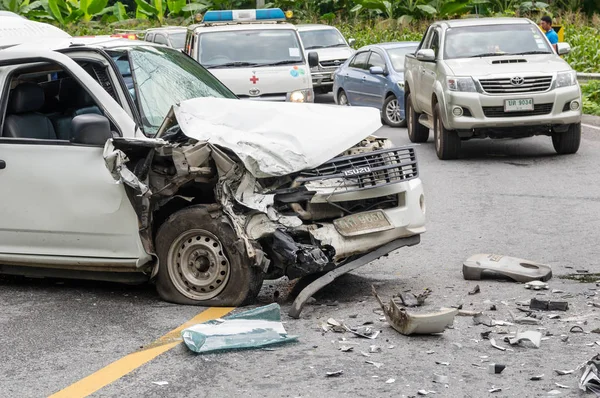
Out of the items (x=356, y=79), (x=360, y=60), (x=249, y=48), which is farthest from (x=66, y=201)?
(x=360, y=60)

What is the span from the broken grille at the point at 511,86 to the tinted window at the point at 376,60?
6.24m

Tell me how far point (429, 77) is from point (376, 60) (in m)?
5.13

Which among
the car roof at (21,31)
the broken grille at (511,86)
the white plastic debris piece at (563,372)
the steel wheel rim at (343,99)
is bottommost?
the steel wheel rim at (343,99)

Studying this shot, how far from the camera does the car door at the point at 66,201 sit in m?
7.57

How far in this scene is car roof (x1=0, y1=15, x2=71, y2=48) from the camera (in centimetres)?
973

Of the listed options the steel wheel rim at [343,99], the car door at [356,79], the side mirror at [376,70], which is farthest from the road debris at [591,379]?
the steel wheel rim at [343,99]

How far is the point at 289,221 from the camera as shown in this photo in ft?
23.9

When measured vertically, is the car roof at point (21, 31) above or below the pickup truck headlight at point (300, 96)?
above

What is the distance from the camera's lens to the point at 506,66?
15984 mm

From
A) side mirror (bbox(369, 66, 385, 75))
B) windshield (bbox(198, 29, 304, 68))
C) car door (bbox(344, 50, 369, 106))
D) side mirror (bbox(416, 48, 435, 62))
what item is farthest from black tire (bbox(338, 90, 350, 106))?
side mirror (bbox(416, 48, 435, 62))

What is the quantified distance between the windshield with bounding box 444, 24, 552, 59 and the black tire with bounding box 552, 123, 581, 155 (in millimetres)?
1320

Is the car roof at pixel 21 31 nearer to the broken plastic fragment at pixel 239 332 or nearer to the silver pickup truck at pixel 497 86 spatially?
the broken plastic fragment at pixel 239 332

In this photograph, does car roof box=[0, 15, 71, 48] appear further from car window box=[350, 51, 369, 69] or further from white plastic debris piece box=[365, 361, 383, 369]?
car window box=[350, 51, 369, 69]

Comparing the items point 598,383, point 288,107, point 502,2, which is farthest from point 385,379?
point 502,2
